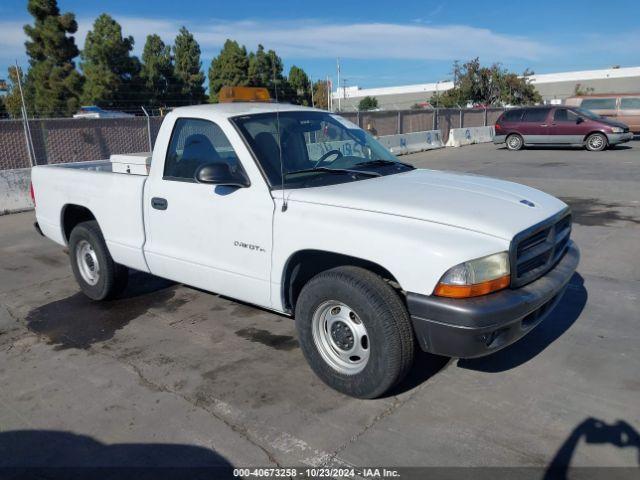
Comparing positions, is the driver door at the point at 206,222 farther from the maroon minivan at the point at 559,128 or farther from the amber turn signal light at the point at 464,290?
the maroon minivan at the point at 559,128

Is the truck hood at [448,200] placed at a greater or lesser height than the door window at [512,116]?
lesser

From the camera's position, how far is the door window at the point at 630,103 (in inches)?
904

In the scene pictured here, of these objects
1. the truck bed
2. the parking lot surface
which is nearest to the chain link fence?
the truck bed

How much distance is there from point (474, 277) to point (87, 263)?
415 cm

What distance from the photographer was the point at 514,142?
21.2 meters

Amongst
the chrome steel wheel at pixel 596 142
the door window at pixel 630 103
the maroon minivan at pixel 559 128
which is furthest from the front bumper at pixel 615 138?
the door window at pixel 630 103

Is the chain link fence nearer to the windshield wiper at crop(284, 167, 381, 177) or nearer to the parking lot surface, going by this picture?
the windshield wiper at crop(284, 167, 381, 177)

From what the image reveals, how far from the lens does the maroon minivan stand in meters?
19.3

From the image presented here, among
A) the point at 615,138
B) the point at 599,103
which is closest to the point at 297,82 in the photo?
the point at 599,103

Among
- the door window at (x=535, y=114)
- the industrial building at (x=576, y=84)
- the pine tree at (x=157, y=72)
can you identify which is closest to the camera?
the door window at (x=535, y=114)

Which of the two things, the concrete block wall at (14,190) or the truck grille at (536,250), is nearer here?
the truck grille at (536,250)

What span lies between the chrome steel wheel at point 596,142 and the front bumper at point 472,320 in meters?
18.8

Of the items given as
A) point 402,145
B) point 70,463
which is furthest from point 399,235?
point 402,145

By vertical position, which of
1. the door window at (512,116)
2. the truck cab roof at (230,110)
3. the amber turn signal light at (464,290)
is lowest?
the amber turn signal light at (464,290)
